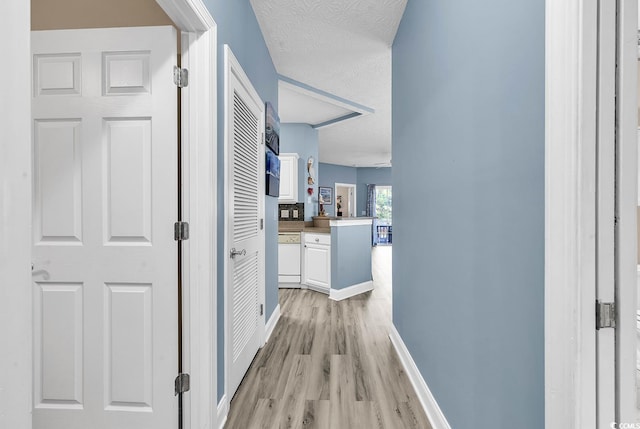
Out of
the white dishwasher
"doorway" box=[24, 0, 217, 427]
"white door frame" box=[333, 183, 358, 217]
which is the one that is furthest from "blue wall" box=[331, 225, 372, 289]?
"white door frame" box=[333, 183, 358, 217]

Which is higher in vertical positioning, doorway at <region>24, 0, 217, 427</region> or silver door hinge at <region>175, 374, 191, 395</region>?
doorway at <region>24, 0, 217, 427</region>

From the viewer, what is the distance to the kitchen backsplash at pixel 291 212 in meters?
5.03

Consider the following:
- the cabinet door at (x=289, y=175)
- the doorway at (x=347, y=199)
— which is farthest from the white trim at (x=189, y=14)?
the doorway at (x=347, y=199)

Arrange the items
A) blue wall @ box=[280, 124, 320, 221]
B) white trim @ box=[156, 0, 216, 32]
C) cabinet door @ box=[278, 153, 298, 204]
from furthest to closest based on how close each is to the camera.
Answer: blue wall @ box=[280, 124, 320, 221] → cabinet door @ box=[278, 153, 298, 204] → white trim @ box=[156, 0, 216, 32]

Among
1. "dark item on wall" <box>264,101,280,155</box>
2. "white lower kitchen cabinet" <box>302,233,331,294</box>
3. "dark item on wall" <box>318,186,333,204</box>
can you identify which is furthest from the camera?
"dark item on wall" <box>318,186,333,204</box>

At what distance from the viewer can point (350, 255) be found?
163 inches

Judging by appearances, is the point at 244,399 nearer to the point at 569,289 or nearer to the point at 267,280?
the point at 267,280

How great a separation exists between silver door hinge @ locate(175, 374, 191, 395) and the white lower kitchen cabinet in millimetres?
2754

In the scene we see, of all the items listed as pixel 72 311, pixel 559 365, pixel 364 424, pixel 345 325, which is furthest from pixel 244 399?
pixel 559 365

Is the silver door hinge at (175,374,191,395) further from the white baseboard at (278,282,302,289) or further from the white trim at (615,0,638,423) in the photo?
the white baseboard at (278,282,302,289)

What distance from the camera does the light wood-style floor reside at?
167 centimetres

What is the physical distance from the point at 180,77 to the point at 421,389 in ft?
6.91

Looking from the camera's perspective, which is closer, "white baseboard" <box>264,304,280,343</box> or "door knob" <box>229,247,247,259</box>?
"door knob" <box>229,247,247,259</box>

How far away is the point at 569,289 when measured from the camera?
0.72m
